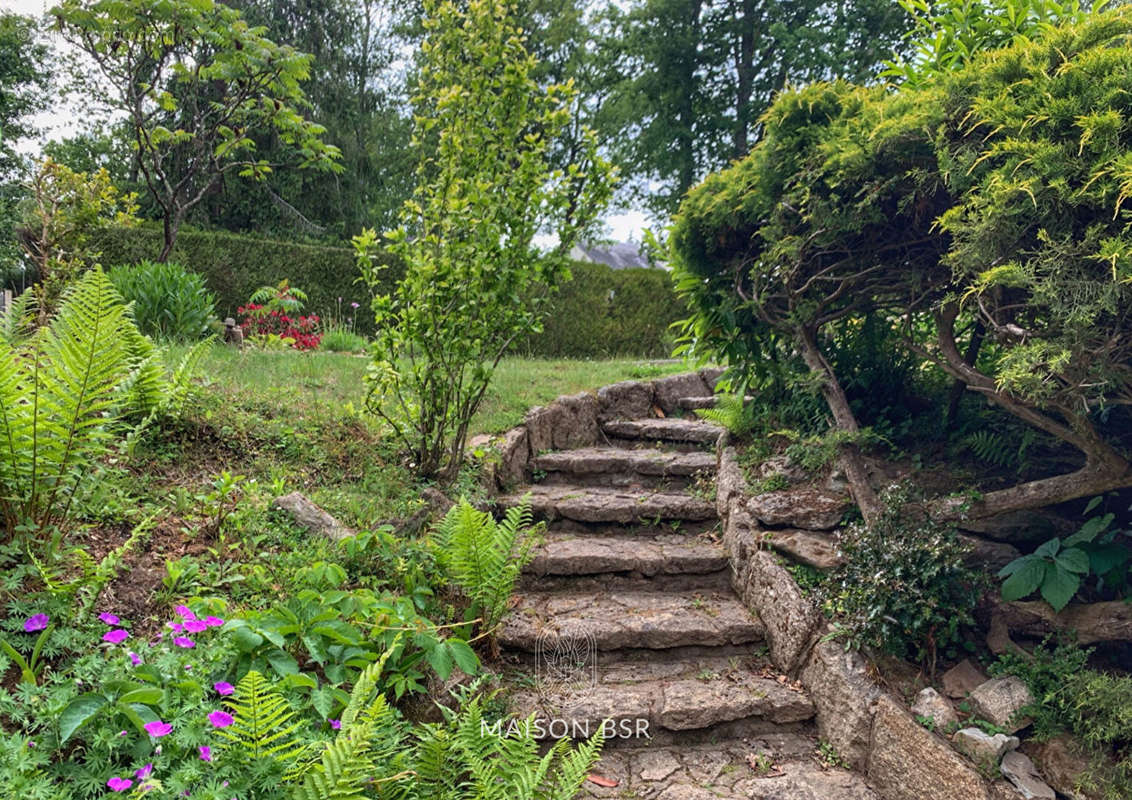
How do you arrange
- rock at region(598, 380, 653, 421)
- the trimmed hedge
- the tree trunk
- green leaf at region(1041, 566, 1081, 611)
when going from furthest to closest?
the trimmed hedge
rock at region(598, 380, 653, 421)
the tree trunk
green leaf at region(1041, 566, 1081, 611)

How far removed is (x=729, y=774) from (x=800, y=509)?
1344 millimetres

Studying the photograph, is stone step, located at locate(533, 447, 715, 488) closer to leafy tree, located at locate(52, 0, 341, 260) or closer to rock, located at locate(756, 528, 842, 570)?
rock, located at locate(756, 528, 842, 570)

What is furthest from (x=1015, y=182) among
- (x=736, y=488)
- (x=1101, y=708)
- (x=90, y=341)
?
(x=90, y=341)

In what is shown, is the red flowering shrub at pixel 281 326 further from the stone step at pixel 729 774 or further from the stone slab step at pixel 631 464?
the stone step at pixel 729 774

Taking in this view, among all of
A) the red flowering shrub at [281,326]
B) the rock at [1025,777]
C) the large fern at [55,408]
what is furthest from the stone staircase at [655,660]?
the red flowering shrub at [281,326]

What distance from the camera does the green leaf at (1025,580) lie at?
2410 mm

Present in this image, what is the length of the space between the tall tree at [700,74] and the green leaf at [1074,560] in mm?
15236

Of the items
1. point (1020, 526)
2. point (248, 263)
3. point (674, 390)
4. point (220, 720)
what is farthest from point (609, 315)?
point (220, 720)

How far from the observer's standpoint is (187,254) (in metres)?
8.98

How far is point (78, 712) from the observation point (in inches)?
61.2

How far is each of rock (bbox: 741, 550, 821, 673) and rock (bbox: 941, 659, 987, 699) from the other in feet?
1.69

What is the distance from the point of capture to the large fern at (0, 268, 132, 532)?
1915 millimetres

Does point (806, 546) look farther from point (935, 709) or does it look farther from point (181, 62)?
point (181, 62)

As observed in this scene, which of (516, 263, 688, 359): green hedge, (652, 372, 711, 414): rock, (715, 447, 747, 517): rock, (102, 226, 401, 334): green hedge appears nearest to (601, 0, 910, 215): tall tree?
(516, 263, 688, 359): green hedge
